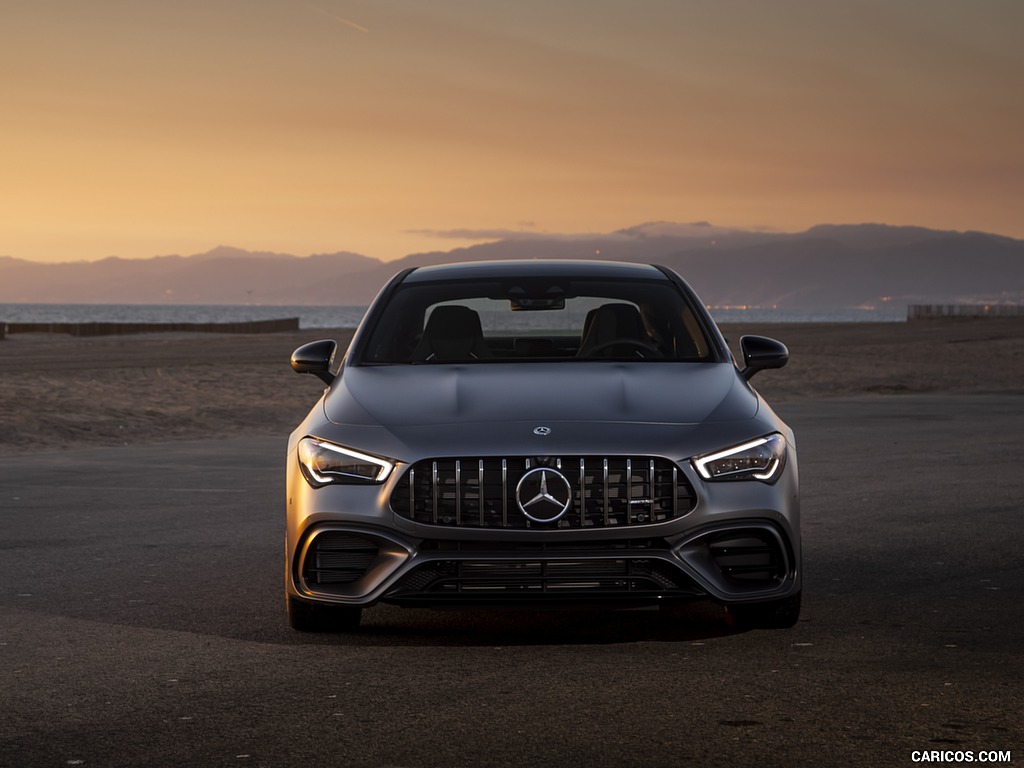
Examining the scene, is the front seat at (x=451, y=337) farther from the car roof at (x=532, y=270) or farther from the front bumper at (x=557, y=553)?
the front bumper at (x=557, y=553)

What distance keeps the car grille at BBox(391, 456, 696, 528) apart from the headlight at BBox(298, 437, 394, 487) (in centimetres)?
14

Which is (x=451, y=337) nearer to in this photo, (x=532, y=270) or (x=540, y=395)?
(x=532, y=270)

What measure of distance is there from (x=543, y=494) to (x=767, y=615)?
49.6 inches

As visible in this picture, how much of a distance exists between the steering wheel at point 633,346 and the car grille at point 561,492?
1.59 meters

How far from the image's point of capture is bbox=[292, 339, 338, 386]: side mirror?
7238 millimetres

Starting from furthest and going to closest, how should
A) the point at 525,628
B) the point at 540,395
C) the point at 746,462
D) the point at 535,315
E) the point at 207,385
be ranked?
1. the point at 207,385
2. the point at 535,315
3. the point at 525,628
4. the point at 540,395
5. the point at 746,462

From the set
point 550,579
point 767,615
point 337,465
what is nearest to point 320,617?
point 337,465

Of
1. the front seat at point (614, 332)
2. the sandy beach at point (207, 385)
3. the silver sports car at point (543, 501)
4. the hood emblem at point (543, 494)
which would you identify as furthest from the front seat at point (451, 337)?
the sandy beach at point (207, 385)

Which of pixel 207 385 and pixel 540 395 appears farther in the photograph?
pixel 207 385

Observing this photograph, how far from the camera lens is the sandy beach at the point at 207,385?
20.2 m

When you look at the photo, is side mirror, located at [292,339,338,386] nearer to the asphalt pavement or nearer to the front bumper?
the asphalt pavement

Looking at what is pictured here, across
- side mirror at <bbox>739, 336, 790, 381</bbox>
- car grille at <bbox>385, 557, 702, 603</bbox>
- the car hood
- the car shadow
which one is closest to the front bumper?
car grille at <bbox>385, 557, 702, 603</bbox>

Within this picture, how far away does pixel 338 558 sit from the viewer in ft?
19.6

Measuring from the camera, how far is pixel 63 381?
27859mm
